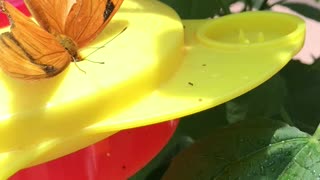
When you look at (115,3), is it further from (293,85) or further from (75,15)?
(293,85)

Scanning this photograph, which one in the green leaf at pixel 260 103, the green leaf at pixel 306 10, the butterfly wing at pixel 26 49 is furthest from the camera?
the green leaf at pixel 306 10

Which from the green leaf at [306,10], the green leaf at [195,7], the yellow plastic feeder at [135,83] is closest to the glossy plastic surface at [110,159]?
the yellow plastic feeder at [135,83]

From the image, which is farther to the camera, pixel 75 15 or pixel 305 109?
pixel 305 109

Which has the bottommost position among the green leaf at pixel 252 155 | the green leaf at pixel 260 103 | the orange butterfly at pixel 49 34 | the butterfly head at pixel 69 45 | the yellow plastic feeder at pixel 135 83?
the green leaf at pixel 260 103

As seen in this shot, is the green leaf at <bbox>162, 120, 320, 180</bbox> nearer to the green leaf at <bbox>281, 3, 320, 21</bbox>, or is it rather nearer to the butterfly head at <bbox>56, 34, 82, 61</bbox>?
the butterfly head at <bbox>56, 34, 82, 61</bbox>

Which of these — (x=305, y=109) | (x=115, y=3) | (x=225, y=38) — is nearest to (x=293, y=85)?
(x=305, y=109)

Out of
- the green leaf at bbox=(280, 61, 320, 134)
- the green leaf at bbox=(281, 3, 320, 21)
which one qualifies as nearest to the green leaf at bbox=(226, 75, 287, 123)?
the green leaf at bbox=(280, 61, 320, 134)

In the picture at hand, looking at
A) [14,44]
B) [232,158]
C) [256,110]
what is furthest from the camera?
[256,110]

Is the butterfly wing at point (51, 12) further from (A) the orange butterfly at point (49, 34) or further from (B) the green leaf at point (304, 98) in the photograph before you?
(B) the green leaf at point (304, 98)
